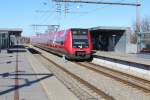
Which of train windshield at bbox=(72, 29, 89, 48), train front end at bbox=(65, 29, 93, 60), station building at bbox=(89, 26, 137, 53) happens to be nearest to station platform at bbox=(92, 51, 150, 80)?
train front end at bbox=(65, 29, 93, 60)

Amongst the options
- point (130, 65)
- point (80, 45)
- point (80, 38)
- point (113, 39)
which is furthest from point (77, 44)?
point (113, 39)

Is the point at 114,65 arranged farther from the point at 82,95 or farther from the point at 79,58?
the point at 82,95

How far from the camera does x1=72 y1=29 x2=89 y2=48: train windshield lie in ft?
111

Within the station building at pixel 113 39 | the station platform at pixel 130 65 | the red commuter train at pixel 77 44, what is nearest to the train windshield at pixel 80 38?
the red commuter train at pixel 77 44

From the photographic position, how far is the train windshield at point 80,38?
3397 centimetres

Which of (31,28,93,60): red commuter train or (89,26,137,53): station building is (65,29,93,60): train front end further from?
(89,26,137,53): station building

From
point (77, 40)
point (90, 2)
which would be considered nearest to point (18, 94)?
point (77, 40)

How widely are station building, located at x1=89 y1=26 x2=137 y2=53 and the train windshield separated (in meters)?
20.9

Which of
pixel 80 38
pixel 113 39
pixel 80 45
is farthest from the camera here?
pixel 113 39

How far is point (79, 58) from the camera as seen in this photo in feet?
112

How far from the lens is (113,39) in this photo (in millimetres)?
61406

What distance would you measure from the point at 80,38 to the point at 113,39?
1088 inches

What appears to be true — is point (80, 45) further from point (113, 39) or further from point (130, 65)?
point (113, 39)

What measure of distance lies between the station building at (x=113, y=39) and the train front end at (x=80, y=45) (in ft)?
68.9
